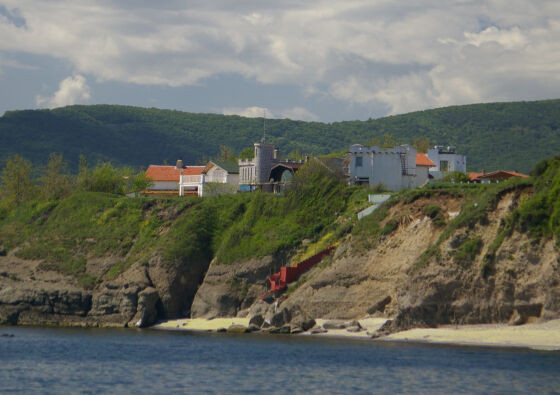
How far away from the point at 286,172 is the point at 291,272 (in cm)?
2753

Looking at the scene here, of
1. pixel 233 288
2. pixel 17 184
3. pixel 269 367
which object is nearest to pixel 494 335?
pixel 269 367

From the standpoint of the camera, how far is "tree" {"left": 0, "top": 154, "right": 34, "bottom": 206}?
Result: 126125 mm

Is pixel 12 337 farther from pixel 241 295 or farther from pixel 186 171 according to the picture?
pixel 186 171

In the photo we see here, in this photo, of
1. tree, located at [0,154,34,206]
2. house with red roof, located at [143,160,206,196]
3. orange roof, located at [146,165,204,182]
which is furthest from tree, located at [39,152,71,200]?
orange roof, located at [146,165,204,182]

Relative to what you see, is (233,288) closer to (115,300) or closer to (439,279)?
(115,300)

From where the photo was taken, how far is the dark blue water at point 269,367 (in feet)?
167

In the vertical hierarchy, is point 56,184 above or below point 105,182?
below

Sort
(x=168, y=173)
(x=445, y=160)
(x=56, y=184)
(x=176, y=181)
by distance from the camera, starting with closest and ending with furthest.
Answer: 1. (x=56, y=184)
2. (x=176, y=181)
3. (x=168, y=173)
4. (x=445, y=160)

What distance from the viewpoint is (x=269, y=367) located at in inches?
2290

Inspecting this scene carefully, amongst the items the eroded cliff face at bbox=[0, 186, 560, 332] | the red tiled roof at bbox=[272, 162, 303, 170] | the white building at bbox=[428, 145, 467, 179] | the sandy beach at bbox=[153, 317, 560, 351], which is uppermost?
the white building at bbox=[428, 145, 467, 179]

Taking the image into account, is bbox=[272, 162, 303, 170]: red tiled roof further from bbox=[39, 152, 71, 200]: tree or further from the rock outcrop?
bbox=[39, 152, 71, 200]: tree

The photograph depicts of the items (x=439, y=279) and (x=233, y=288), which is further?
(x=233, y=288)

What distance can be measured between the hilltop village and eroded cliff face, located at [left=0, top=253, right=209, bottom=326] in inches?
784

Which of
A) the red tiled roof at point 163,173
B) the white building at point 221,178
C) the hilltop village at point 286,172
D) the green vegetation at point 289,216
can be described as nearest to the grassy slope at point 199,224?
the green vegetation at point 289,216
